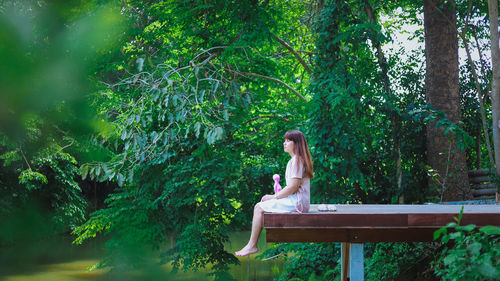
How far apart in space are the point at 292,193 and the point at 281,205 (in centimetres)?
17

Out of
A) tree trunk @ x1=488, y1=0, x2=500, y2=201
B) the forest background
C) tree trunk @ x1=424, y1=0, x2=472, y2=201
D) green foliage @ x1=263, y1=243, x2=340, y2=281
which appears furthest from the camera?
tree trunk @ x1=424, y1=0, x2=472, y2=201

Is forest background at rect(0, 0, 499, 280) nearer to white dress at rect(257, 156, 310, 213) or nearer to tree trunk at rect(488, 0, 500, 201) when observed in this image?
tree trunk at rect(488, 0, 500, 201)

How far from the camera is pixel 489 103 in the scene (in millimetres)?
11344

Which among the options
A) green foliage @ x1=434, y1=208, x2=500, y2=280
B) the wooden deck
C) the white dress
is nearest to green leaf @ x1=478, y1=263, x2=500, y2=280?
green foliage @ x1=434, y1=208, x2=500, y2=280

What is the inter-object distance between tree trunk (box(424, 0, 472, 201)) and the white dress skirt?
228 inches

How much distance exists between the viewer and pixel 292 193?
4734mm

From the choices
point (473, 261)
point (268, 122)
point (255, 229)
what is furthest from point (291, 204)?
point (268, 122)

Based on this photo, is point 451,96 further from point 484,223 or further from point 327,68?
point 484,223

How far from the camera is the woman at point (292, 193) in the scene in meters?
4.62

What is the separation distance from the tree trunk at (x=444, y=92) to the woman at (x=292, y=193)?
18.1 ft

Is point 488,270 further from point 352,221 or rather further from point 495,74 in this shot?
point 495,74

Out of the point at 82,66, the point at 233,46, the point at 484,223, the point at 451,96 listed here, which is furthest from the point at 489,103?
the point at 82,66

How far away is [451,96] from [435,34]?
49.2 inches

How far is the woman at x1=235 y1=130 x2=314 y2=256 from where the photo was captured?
4.62 m
